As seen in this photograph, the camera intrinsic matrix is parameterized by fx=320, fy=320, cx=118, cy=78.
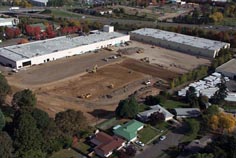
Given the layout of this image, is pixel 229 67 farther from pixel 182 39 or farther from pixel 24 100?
pixel 24 100

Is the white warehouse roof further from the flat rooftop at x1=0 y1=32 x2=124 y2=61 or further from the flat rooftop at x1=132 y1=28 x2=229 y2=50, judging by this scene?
the flat rooftop at x1=0 y1=32 x2=124 y2=61

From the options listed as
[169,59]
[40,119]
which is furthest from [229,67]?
[40,119]

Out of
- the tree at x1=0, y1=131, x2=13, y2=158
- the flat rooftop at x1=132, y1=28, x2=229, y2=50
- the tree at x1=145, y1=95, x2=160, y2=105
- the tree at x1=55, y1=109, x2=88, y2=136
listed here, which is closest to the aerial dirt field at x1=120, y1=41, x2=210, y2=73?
the flat rooftop at x1=132, y1=28, x2=229, y2=50

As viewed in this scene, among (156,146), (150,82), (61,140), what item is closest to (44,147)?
(61,140)

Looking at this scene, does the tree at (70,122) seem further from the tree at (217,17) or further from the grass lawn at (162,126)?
the tree at (217,17)

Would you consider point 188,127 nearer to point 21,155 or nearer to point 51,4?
point 21,155
